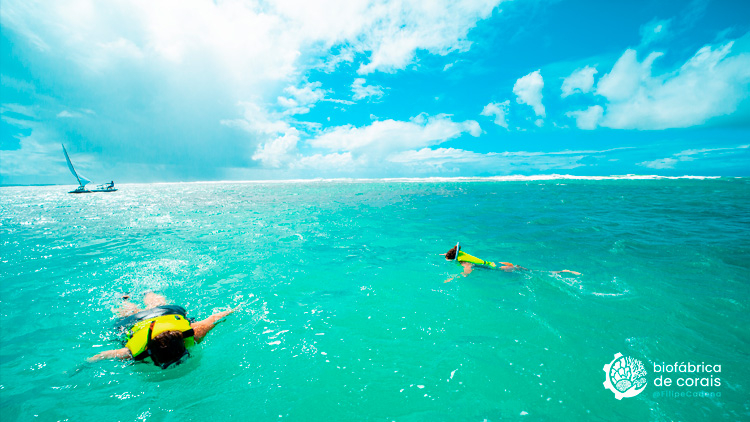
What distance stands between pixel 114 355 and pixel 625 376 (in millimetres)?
12253

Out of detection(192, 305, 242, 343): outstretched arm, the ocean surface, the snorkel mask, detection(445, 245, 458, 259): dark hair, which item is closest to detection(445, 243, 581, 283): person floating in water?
detection(445, 245, 458, 259): dark hair

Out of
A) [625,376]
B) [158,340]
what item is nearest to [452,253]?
[625,376]

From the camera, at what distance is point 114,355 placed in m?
6.53

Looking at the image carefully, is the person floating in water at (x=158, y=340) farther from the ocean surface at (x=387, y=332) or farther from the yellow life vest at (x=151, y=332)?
the ocean surface at (x=387, y=332)

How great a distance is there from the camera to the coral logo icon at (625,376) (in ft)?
18.1

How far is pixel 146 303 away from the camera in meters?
9.14

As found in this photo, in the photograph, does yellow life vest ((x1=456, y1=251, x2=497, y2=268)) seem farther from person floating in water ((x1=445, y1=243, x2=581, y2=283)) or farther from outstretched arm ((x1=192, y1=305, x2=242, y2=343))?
outstretched arm ((x1=192, y1=305, x2=242, y2=343))

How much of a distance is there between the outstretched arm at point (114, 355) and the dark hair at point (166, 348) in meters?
1.37

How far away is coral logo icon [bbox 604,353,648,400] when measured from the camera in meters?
5.53

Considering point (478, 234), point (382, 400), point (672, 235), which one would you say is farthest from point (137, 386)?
point (672, 235)

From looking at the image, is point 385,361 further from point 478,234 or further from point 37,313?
point 478,234

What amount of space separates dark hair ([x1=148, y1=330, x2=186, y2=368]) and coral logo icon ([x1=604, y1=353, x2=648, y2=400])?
9.43 meters

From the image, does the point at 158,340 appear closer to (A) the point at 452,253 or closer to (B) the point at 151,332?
(B) the point at 151,332

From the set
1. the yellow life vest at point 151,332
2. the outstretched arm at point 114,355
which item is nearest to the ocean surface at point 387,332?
the outstretched arm at point 114,355
